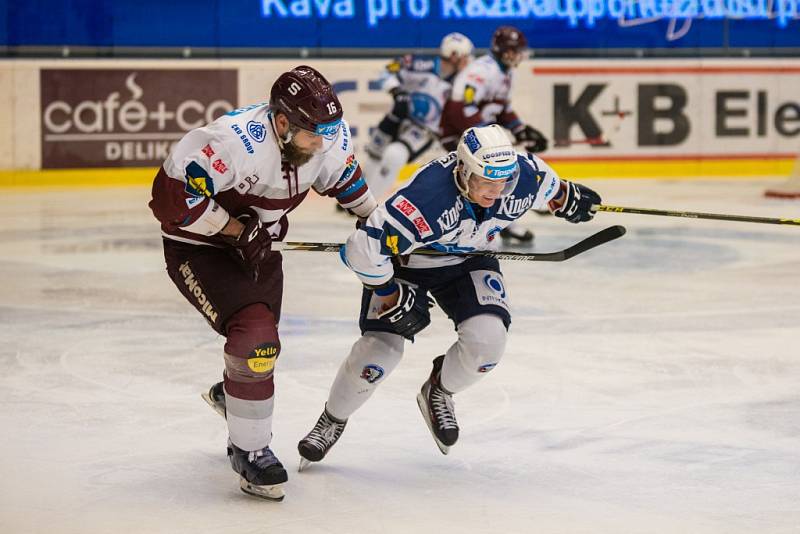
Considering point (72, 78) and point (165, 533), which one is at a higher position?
point (72, 78)

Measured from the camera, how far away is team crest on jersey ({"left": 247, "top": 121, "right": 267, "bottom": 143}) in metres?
3.58

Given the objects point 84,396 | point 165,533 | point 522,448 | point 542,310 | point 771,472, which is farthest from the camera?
point 542,310

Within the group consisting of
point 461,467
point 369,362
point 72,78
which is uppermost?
→ point 72,78

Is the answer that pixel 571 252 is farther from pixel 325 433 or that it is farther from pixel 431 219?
pixel 325 433

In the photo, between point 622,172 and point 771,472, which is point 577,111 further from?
point 771,472

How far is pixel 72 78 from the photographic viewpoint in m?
11.5

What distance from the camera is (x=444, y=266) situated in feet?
13.1

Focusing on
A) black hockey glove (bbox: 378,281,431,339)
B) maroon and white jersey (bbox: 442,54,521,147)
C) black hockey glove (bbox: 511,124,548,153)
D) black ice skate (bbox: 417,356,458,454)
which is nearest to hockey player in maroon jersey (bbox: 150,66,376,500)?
black hockey glove (bbox: 378,281,431,339)

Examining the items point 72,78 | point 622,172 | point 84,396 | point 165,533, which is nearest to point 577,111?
point 622,172

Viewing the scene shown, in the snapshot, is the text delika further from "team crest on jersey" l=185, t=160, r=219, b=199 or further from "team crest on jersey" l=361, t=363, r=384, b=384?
"team crest on jersey" l=185, t=160, r=219, b=199

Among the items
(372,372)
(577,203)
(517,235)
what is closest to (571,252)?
(577,203)

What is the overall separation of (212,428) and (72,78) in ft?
25.5

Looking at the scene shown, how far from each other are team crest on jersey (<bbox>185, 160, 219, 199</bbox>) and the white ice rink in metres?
0.78

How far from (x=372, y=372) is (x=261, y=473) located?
479 mm
